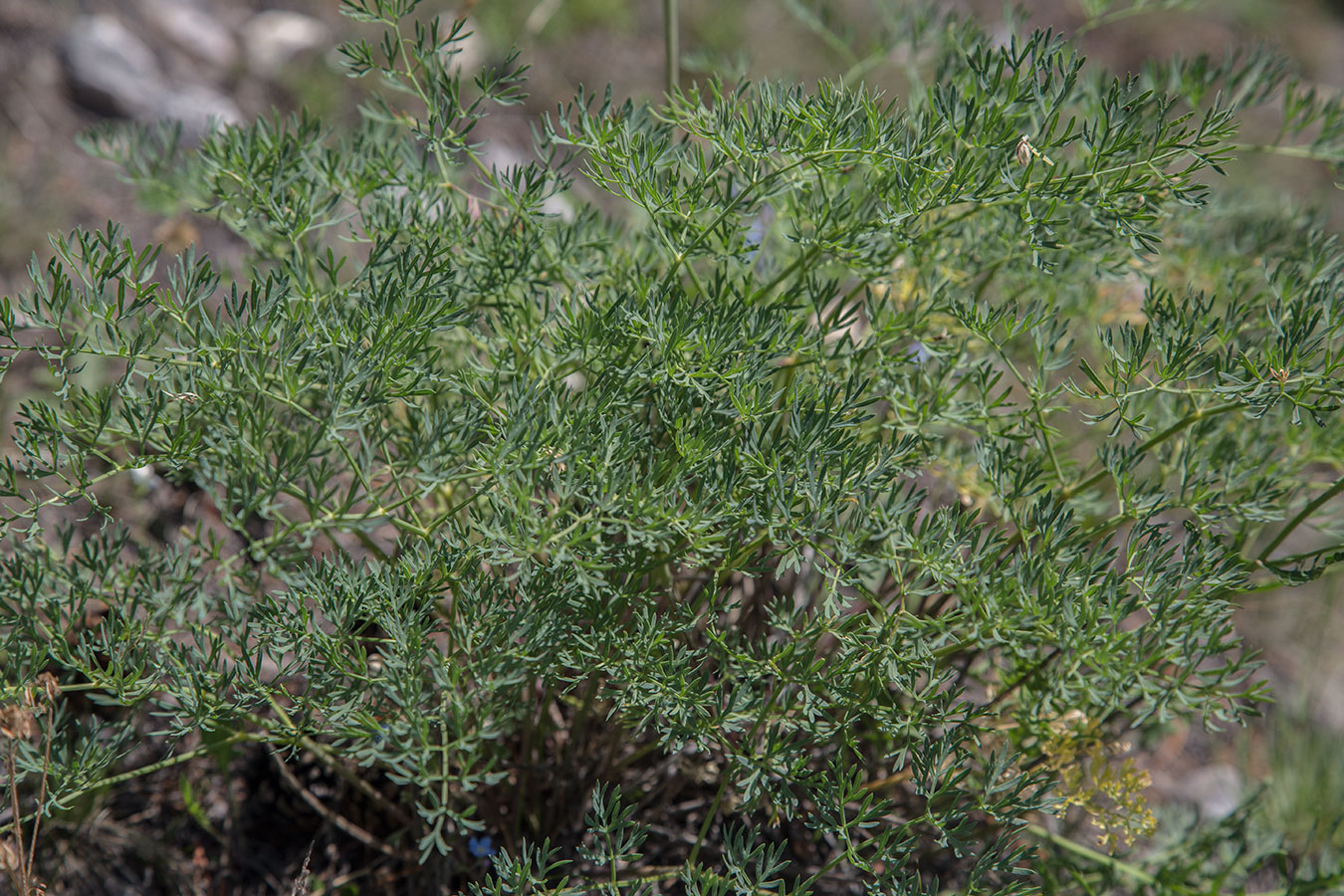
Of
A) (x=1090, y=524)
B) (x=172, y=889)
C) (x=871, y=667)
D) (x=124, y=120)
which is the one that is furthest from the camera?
(x=124, y=120)

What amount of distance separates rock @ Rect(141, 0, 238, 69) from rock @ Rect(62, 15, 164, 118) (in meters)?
0.24

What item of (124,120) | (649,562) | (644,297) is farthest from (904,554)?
(124,120)

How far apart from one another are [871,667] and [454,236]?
823 millimetres

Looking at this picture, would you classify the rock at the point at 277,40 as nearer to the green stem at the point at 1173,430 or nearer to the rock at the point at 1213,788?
the green stem at the point at 1173,430

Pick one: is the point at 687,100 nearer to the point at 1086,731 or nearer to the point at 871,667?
the point at 871,667

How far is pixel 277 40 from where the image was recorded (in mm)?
3691

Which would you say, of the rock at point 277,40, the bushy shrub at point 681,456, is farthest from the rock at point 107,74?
the bushy shrub at point 681,456

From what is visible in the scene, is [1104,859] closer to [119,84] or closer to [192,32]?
[119,84]

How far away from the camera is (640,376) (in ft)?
4.46

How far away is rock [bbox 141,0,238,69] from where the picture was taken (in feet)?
11.8

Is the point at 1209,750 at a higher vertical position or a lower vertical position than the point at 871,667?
higher

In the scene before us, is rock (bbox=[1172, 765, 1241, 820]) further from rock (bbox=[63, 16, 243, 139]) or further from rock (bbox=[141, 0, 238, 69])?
rock (bbox=[141, 0, 238, 69])

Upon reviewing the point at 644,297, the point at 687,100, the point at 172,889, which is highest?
the point at 687,100

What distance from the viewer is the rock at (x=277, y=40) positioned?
12.0 ft
